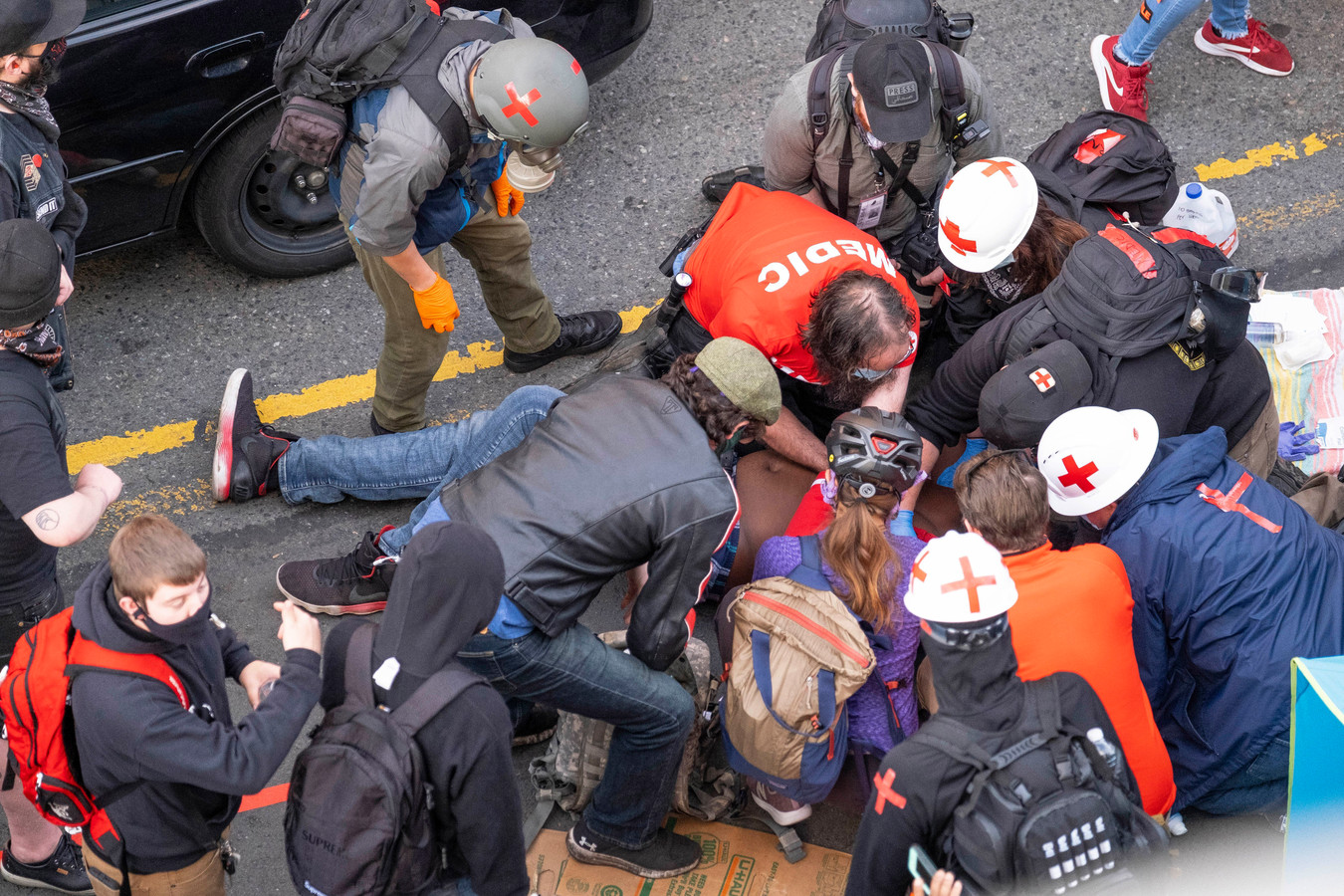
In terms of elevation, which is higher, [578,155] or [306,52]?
[306,52]

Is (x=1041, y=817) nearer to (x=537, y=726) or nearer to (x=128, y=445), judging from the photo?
(x=537, y=726)

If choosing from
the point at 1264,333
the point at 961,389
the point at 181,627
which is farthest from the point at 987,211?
the point at 181,627

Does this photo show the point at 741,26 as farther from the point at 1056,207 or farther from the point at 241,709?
the point at 241,709

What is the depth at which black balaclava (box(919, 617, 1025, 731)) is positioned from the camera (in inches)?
96.9

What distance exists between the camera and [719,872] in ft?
11.4

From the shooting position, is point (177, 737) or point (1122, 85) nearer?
point (177, 737)

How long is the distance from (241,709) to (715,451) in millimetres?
1921

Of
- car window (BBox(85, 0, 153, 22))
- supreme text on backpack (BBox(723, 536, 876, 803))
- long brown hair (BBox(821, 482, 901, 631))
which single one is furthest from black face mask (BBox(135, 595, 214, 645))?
car window (BBox(85, 0, 153, 22))

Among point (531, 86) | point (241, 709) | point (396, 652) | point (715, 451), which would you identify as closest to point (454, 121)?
point (531, 86)

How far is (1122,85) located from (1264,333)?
5.31 feet

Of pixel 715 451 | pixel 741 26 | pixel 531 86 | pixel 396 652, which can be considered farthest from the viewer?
pixel 741 26

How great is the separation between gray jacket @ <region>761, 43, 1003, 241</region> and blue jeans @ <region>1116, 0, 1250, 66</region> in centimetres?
152

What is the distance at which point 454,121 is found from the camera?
3494 mm

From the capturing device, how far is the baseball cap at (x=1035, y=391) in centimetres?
334
